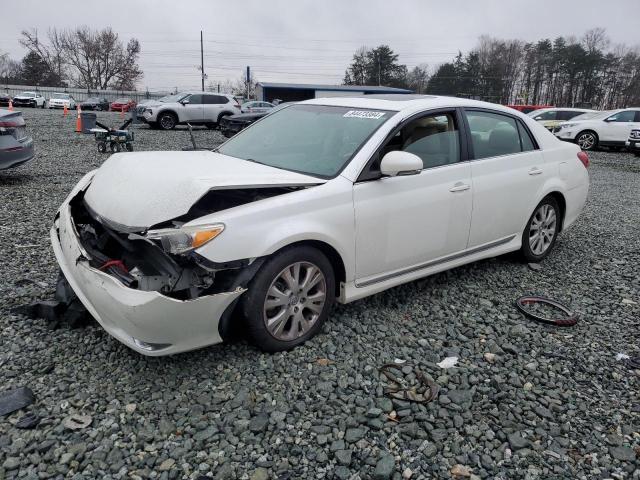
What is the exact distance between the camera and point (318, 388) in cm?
282

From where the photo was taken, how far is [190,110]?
69.3 feet

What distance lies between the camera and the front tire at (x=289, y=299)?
2.90 meters

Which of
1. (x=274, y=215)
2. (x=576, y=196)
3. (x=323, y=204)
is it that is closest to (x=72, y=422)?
(x=274, y=215)

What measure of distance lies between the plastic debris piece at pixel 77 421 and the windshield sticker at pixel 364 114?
2.70m

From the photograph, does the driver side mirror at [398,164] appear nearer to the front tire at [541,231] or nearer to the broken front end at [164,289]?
the broken front end at [164,289]

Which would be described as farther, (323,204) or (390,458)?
A: (323,204)

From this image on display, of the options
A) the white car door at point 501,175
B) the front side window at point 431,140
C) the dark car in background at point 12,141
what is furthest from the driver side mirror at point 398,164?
the dark car in background at point 12,141

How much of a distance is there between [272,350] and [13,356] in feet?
5.20

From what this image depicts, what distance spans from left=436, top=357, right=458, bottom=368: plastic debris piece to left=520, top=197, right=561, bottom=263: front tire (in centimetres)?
205

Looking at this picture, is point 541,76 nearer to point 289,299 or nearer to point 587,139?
point 587,139

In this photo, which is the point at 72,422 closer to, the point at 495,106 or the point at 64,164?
the point at 495,106

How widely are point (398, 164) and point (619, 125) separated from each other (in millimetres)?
17770

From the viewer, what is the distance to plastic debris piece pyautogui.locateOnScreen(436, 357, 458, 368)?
3107mm

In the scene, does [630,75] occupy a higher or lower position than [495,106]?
higher
